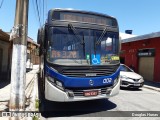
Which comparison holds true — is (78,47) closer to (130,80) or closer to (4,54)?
(130,80)

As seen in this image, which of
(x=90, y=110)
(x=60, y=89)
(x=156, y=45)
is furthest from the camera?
(x=156, y=45)

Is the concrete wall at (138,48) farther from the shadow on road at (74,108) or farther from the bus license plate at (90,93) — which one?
the bus license plate at (90,93)

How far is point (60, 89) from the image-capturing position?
7.39 m

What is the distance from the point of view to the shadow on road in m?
7.85

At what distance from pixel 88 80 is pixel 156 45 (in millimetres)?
13861

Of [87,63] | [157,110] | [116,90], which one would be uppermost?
[87,63]

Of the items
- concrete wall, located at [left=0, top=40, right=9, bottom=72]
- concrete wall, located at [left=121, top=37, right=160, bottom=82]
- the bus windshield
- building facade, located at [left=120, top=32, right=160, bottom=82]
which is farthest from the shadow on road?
building facade, located at [left=120, top=32, right=160, bottom=82]

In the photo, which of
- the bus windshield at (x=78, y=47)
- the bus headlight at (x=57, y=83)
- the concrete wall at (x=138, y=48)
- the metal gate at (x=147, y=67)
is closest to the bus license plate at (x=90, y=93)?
the bus headlight at (x=57, y=83)

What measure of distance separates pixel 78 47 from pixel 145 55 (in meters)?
15.0

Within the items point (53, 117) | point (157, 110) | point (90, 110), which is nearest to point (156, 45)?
point (157, 110)

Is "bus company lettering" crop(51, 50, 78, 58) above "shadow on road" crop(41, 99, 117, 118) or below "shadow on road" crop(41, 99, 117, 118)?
above

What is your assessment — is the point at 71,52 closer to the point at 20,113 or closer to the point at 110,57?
the point at 110,57

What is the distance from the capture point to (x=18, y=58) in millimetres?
7086

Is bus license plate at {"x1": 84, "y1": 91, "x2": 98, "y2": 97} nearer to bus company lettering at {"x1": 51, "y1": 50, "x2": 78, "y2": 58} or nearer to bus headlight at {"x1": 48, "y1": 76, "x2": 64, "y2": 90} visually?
bus headlight at {"x1": 48, "y1": 76, "x2": 64, "y2": 90}
